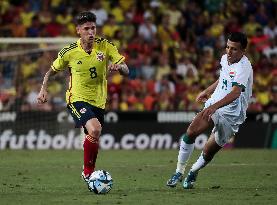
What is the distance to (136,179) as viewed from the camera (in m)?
13.1

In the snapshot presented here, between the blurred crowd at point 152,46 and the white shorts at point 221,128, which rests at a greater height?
the blurred crowd at point 152,46

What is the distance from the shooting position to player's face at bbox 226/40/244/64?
37.4 ft

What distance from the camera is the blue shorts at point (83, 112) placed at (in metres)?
11.4

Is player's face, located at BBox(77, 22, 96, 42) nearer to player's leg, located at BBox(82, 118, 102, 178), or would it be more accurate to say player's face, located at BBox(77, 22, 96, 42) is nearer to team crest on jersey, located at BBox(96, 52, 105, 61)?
team crest on jersey, located at BBox(96, 52, 105, 61)

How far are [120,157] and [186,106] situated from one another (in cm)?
418

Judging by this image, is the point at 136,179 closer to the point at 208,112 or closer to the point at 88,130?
the point at 88,130

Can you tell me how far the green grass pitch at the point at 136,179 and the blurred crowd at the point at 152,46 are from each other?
7.00 feet

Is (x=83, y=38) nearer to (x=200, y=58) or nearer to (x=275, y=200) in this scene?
(x=275, y=200)

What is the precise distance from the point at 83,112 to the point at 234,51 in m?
2.10

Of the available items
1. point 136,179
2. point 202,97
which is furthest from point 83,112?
point 136,179

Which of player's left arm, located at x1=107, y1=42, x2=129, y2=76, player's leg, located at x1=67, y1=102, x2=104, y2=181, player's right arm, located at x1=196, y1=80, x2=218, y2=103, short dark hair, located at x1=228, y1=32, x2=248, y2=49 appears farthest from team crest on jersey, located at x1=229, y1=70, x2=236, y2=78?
player's leg, located at x1=67, y1=102, x2=104, y2=181

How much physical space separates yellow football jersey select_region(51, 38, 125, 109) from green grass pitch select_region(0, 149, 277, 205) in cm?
122

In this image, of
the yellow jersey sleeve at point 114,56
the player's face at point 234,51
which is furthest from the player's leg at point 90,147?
the player's face at point 234,51

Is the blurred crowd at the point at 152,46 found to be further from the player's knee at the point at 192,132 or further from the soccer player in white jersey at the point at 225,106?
the player's knee at the point at 192,132
